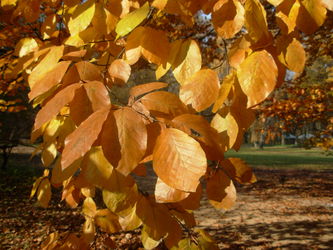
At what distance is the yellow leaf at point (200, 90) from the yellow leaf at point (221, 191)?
10.9 inches

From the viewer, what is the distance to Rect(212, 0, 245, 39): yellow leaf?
735 millimetres

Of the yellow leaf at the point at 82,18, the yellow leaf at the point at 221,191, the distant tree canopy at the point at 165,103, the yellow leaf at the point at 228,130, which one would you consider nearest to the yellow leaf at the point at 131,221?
the distant tree canopy at the point at 165,103

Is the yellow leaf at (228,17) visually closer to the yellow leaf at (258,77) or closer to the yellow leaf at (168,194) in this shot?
the yellow leaf at (258,77)

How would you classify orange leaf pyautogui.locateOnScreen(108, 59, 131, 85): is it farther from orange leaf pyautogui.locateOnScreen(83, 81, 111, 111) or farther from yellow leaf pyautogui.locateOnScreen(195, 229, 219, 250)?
yellow leaf pyautogui.locateOnScreen(195, 229, 219, 250)

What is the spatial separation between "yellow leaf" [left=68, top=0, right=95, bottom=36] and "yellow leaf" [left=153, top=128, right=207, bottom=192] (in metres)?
0.55

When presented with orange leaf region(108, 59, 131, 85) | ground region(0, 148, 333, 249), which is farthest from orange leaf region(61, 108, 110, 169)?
ground region(0, 148, 333, 249)

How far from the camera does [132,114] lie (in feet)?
1.79

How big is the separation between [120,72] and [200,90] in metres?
0.27

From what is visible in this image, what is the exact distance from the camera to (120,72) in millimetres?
836

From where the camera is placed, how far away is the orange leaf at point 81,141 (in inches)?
19.0

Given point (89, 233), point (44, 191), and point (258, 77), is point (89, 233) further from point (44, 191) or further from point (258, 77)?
point (258, 77)

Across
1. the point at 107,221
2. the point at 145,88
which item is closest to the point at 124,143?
the point at 145,88

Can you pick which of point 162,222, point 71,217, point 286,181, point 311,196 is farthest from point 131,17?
point 286,181

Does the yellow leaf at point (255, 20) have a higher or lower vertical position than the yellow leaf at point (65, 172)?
higher
